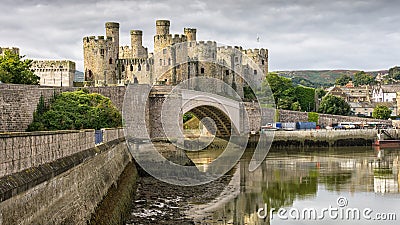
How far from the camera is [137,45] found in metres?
41.9

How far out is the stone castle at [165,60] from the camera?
120ft

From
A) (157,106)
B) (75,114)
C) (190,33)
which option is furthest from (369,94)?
(75,114)

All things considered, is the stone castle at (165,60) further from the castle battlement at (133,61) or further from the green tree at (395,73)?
the green tree at (395,73)

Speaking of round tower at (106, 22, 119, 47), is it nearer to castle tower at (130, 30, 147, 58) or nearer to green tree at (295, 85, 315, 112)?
castle tower at (130, 30, 147, 58)

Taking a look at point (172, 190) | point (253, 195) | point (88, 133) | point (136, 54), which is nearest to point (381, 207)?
point (253, 195)

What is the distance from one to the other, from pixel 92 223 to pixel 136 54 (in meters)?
33.0

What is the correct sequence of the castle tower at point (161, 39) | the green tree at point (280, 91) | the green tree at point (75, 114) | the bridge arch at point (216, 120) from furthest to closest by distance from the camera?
the green tree at point (280, 91), the castle tower at point (161, 39), the bridge arch at point (216, 120), the green tree at point (75, 114)

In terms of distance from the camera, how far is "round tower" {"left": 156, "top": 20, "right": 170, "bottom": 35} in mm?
41150

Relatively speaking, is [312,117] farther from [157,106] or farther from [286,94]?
[157,106]

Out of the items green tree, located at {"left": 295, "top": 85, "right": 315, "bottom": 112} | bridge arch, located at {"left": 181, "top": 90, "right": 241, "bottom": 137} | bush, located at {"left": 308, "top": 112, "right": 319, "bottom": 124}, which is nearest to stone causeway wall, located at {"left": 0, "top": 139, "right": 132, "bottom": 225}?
bridge arch, located at {"left": 181, "top": 90, "right": 241, "bottom": 137}

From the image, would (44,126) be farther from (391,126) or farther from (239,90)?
(391,126)

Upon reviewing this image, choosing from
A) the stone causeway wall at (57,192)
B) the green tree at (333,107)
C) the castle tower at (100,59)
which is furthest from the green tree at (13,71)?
the green tree at (333,107)

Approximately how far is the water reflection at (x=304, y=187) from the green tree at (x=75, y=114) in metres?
4.45

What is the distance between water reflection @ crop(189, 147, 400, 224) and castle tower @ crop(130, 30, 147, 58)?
1560 cm
